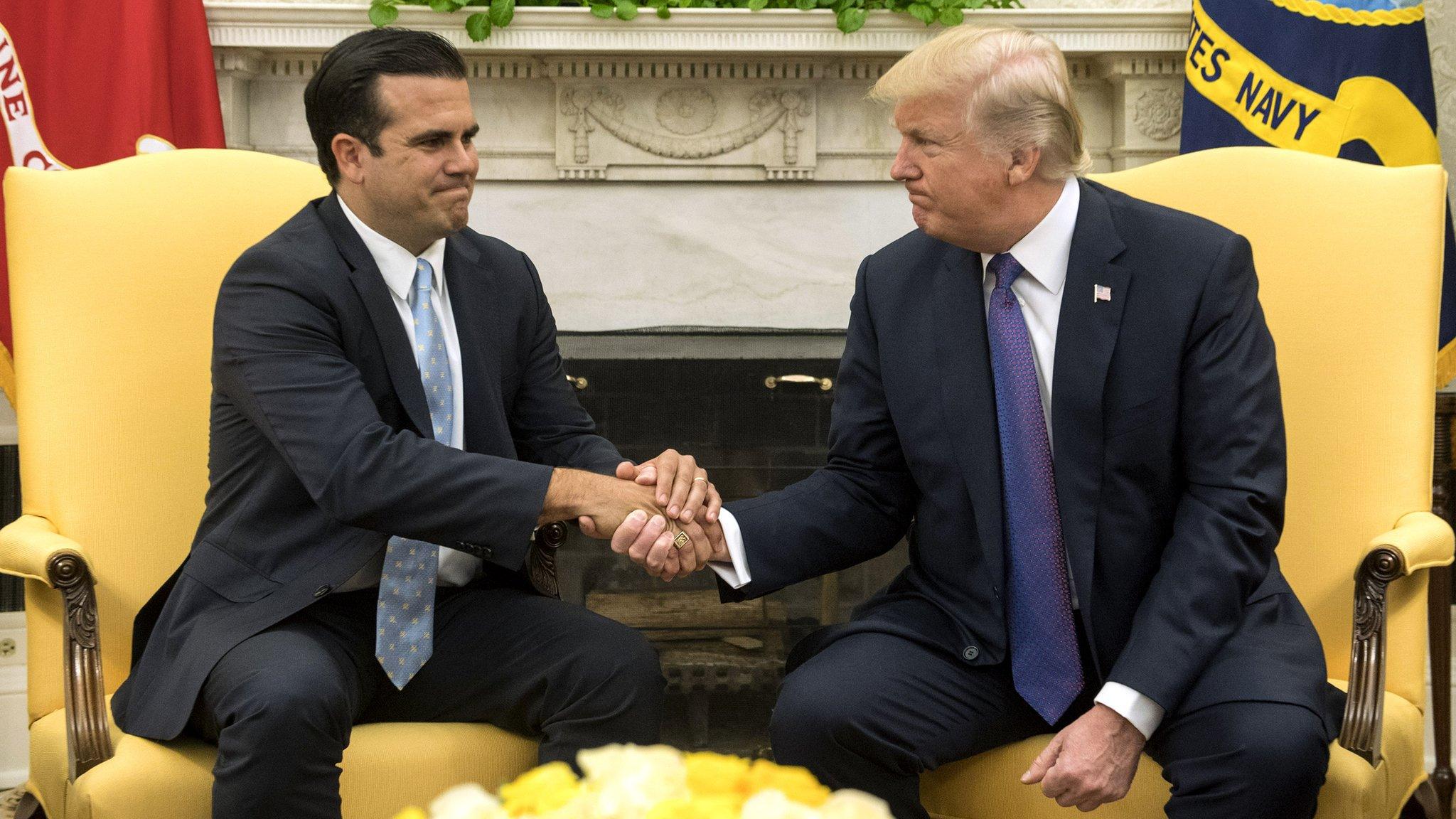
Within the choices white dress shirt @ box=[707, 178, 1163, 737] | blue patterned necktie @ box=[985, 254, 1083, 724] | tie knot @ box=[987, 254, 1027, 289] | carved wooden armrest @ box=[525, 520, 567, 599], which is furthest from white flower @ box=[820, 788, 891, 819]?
carved wooden armrest @ box=[525, 520, 567, 599]

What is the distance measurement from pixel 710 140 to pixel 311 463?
2023 millimetres

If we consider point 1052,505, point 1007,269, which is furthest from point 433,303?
point 1052,505

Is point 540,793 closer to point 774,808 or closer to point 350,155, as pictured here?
point 774,808

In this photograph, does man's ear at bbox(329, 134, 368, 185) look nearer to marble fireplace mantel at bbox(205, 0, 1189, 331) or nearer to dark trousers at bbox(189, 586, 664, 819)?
dark trousers at bbox(189, 586, 664, 819)

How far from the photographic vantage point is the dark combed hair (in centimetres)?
199

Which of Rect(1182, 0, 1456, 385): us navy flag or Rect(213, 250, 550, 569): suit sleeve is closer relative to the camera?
Rect(213, 250, 550, 569): suit sleeve

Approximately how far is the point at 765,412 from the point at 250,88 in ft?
5.37

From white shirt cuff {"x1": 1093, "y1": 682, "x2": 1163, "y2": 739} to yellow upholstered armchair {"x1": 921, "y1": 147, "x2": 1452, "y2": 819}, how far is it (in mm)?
314

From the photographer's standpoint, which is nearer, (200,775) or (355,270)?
(200,775)

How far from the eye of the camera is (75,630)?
1812mm

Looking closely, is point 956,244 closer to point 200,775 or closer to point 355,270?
point 355,270

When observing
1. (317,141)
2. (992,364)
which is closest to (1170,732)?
(992,364)

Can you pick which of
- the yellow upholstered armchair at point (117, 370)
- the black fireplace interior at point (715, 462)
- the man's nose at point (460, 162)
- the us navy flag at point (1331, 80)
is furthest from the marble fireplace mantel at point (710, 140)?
the man's nose at point (460, 162)

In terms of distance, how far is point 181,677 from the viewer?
178cm
